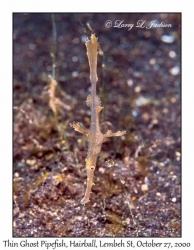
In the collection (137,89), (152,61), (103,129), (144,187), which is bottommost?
(144,187)

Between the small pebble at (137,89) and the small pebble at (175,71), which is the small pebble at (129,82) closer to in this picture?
the small pebble at (137,89)

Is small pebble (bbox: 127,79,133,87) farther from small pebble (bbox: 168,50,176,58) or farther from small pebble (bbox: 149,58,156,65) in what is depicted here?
small pebble (bbox: 168,50,176,58)

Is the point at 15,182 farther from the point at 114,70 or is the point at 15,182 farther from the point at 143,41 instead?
the point at 143,41

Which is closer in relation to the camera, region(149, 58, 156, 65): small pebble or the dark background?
the dark background

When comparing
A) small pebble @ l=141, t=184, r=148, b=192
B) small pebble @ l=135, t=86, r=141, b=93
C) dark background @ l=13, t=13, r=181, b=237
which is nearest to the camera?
dark background @ l=13, t=13, r=181, b=237

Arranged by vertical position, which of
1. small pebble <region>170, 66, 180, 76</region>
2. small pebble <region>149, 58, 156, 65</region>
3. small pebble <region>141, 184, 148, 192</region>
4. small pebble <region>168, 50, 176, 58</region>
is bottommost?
small pebble <region>141, 184, 148, 192</region>

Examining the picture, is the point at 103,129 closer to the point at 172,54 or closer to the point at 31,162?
the point at 31,162

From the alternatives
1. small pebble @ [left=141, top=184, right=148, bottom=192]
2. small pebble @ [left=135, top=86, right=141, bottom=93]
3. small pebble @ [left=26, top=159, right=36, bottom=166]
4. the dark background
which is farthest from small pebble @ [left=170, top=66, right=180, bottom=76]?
small pebble @ [left=26, top=159, right=36, bottom=166]

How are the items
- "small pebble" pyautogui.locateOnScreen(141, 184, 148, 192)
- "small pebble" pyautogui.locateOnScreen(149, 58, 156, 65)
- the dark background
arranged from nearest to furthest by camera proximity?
1. the dark background
2. "small pebble" pyautogui.locateOnScreen(141, 184, 148, 192)
3. "small pebble" pyautogui.locateOnScreen(149, 58, 156, 65)

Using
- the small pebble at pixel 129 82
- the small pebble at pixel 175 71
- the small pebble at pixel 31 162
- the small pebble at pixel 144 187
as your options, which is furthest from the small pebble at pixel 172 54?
the small pebble at pixel 31 162

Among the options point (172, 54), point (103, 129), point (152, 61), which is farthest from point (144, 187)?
point (172, 54)

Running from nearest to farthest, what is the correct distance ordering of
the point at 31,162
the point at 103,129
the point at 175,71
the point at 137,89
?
the point at 31,162 → the point at 103,129 → the point at 137,89 → the point at 175,71

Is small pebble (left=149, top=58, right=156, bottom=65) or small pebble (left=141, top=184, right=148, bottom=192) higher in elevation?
small pebble (left=149, top=58, right=156, bottom=65)
